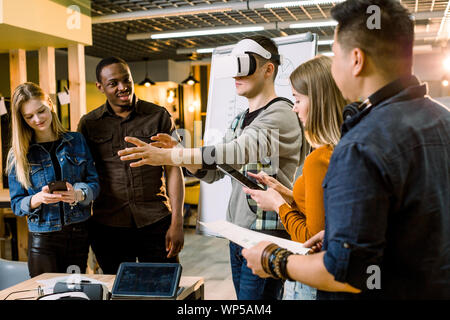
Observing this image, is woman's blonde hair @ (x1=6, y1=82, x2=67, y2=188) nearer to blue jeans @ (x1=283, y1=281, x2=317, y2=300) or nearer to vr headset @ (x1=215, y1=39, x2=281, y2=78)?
vr headset @ (x1=215, y1=39, x2=281, y2=78)

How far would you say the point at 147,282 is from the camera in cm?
165

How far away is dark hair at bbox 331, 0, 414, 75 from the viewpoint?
983 mm

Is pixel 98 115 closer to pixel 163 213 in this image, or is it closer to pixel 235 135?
pixel 163 213

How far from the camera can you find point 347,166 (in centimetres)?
92

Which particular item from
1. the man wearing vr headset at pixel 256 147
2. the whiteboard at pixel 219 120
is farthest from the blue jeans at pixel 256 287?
the whiteboard at pixel 219 120

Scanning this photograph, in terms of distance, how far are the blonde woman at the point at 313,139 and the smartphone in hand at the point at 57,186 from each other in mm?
1229

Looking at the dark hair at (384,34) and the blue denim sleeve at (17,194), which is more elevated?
the dark hair at (384,34)

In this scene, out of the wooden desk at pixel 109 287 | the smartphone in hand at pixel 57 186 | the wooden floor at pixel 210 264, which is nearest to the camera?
the wooden desk at pixel 109 287

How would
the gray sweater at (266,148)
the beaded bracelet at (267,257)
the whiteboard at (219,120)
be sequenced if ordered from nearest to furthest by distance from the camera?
the beaded bracelet at (267,257)
the gray sweater at (266,148)
the whiteboard at (219,120)

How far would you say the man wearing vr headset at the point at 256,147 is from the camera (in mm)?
1594

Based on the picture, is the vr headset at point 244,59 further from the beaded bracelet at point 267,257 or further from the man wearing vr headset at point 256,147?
the beaded bracelet at point 267,257

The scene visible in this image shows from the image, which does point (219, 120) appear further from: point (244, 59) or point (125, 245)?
point (244, 59)

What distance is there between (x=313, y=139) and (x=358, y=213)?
20.1 inches

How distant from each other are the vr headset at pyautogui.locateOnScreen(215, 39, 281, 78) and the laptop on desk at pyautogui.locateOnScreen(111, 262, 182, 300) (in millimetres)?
808
